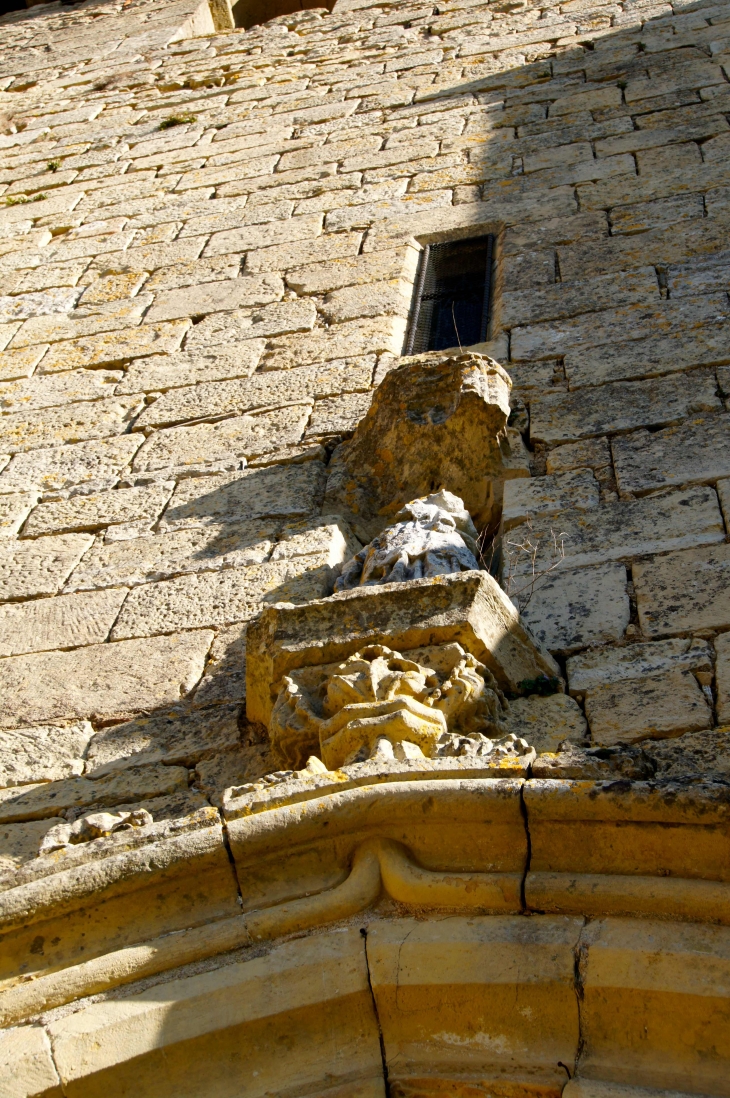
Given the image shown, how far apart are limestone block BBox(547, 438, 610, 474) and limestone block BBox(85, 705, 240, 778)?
4.56 feet

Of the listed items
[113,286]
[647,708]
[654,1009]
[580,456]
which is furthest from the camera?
[113,286]

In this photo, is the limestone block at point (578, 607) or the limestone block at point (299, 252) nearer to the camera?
the limestone block at point (578, 607)

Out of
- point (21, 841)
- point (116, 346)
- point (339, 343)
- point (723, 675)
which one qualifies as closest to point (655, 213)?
point (339, 343)

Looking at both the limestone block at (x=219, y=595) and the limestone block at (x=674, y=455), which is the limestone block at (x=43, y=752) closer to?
the limestone block at (x=219, y=595)

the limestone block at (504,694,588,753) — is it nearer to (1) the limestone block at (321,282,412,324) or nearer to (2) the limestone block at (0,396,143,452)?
(2) the limestone block at (0,396,143,452)

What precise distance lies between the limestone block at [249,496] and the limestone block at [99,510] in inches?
2.9

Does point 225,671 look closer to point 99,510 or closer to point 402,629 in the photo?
point 402,629

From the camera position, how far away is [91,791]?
3471 mm

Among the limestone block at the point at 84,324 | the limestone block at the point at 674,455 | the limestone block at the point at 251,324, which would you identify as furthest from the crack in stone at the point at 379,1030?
the limestone block at the point at 84,324

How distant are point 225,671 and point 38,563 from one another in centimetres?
110

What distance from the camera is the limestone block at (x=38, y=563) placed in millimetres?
4438

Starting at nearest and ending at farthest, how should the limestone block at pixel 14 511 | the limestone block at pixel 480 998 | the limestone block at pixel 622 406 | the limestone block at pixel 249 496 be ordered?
the limestone block at pixel 480 998 → the limestone block at pixel 622 406 → the limestone block at pixel 249 496 → the limestone block at pixel 14 511

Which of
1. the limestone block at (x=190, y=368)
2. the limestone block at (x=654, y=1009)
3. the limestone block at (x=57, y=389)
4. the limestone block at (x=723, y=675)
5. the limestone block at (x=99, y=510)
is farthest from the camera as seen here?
the limestone block at (x=57, y=389)

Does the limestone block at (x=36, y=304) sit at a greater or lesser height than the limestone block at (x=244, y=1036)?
lesser
